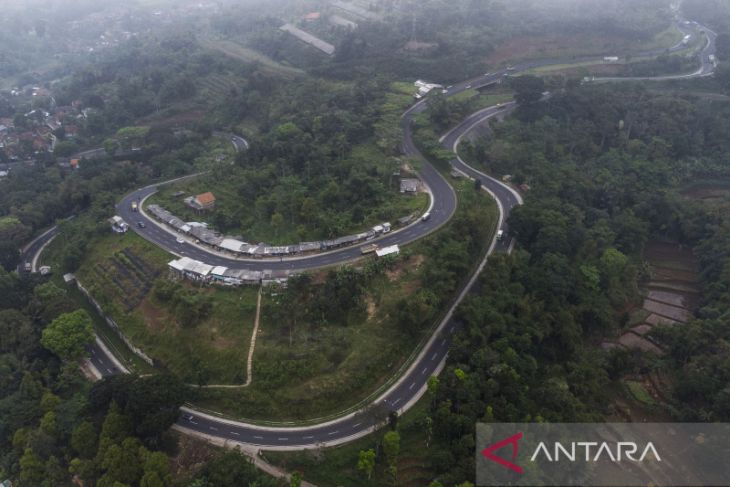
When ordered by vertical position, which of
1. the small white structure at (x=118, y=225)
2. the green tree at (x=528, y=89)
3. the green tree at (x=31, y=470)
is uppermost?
the green tree at (x=528, y=89)

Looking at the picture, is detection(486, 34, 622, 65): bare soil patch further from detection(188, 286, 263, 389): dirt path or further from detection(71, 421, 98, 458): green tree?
detection(71, 421, 98, 458): green tree

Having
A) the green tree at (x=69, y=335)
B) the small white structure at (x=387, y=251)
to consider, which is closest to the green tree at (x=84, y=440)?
the green tree at (x=69, y=335)

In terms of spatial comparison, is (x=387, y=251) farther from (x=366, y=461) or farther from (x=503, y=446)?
(x=503, y=446)

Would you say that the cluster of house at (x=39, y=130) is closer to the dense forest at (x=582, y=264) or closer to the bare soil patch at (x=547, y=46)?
the dense forest at (x=582, y=264)

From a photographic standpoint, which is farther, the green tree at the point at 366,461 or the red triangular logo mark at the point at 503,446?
the green tree at the point at 366,461

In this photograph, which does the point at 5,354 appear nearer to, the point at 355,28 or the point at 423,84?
the point at 423,84

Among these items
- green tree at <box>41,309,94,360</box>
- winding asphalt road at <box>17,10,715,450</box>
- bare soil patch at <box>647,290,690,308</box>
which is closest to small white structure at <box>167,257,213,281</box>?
winding asphalt road at <box>17,10,715,450</box>
